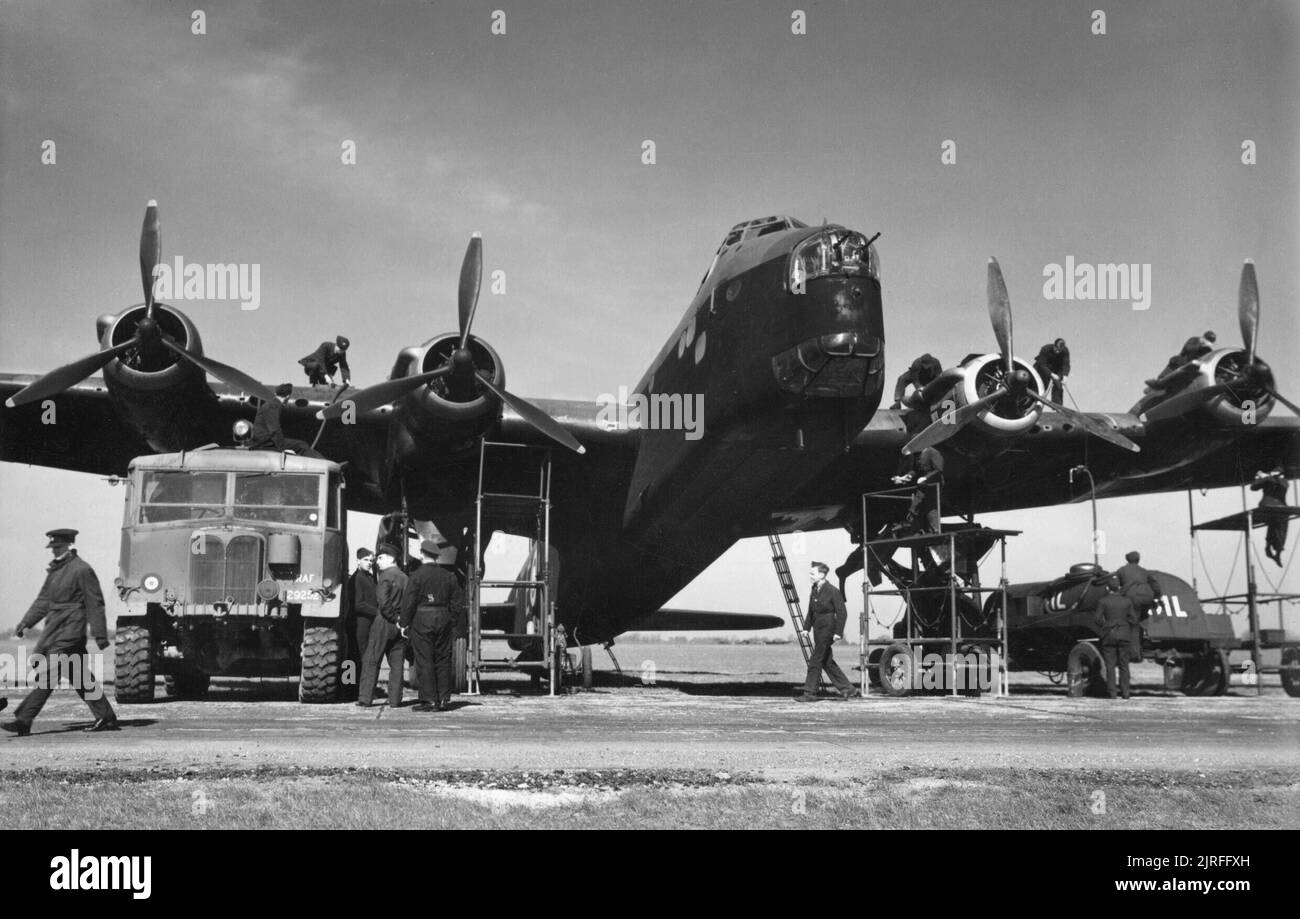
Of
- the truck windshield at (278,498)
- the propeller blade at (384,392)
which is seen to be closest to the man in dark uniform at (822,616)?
the propeller blade at (384,392)

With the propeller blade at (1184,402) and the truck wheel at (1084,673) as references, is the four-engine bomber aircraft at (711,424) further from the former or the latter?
the truck wheel at (1084,673)

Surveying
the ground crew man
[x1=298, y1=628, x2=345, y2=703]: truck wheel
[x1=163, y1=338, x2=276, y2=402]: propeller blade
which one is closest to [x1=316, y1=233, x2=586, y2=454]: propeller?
[x1=163, y1=338, x2=276, y2=402]: propeller blade

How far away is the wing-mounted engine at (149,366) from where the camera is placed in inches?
672

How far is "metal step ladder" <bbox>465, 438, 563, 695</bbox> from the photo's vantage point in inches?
724

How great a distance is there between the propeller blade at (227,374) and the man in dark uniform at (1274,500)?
1737cm

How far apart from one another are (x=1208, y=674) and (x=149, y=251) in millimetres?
18884

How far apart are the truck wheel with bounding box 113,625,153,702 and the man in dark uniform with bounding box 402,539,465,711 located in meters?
3.19

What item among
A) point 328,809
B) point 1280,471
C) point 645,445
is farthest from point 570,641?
point 328,809

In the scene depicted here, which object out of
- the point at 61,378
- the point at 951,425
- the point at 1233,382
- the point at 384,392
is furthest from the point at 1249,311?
the point at 61,378

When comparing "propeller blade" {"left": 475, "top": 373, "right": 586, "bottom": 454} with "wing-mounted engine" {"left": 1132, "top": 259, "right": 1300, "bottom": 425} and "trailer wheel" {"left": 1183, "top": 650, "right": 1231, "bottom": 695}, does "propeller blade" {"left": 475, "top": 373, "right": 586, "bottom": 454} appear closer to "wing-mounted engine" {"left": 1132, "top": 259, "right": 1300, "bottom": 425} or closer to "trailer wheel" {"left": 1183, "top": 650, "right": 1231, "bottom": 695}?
"wing-mounted engine" {"left": 1132, "top": 259, "right": 1300, "bottom": 425}

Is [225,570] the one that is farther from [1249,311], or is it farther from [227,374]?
[1249,311]

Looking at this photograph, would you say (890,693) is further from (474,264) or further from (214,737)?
(214,737)
